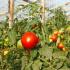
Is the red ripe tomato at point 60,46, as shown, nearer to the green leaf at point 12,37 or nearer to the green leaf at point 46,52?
the green leaf at point 46,52

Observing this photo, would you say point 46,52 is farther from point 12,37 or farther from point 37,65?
point 12,37

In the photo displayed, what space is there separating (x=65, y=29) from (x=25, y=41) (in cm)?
40

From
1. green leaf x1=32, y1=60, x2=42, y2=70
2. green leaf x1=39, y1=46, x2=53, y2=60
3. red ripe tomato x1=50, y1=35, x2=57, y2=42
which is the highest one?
red ripe tomato x1=50, y1=35, x2=57, y2=42

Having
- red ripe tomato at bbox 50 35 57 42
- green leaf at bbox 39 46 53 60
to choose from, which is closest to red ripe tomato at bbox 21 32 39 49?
green leaf at bbox 39 46 53 60

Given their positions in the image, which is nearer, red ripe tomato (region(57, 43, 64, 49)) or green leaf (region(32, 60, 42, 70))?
green leaf (region(32, 60, 42, 70))

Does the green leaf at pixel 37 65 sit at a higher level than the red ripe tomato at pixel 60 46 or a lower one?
lower

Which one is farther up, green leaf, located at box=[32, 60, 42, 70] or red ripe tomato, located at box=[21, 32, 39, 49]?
red ripe tomato, located at box=[21, 32, 39, 49]

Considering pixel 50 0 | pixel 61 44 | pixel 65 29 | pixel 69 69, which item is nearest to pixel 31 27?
pixel 65 29

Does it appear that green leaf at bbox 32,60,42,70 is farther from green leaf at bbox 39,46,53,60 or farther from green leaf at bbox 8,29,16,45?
green leaf at bbox 8,29,16,45

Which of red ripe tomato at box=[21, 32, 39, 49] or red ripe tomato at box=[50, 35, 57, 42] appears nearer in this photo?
red ripe tomato at box=[21, 32, 39, 49]

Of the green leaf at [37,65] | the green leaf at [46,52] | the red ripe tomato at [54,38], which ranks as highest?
the red ripe tomato at [54,38]

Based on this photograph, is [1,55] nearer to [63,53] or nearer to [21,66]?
[21,66]

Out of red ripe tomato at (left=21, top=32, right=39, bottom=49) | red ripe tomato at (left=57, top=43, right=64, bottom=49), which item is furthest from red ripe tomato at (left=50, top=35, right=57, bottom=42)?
red ripe tomato at (left=21, top=32, right=39, bottom=49)

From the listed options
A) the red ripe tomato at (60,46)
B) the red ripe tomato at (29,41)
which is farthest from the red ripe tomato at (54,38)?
the red ripe tomato at (29,41)
